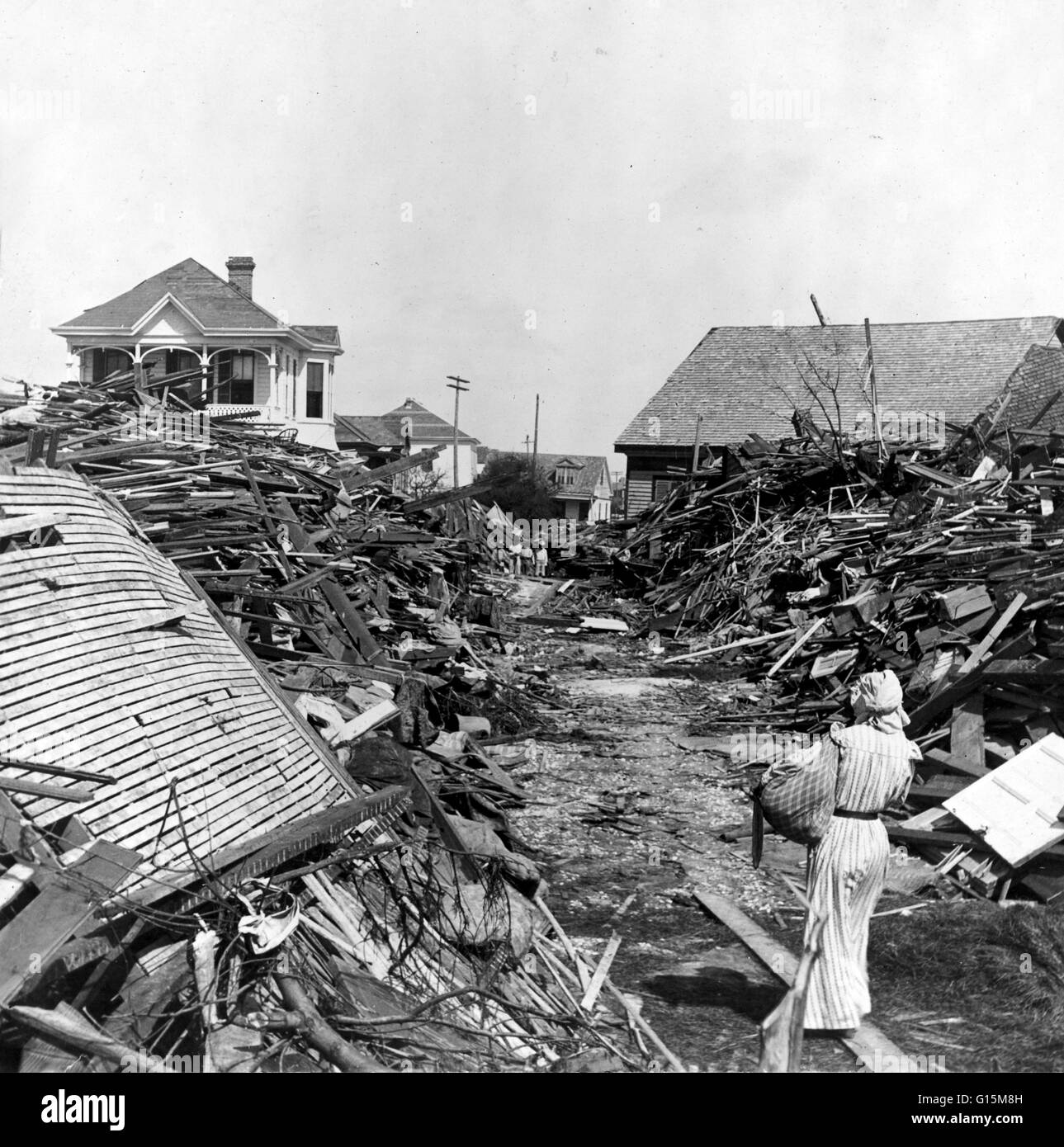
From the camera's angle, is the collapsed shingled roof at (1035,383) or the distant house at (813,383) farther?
the distant house at (813,383)

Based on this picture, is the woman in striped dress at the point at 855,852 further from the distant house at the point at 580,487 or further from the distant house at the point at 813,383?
the distant house at the point at 580,487

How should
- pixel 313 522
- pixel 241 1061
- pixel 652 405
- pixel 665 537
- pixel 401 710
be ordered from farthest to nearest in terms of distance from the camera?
1. pixel 652 405
2. pixel 665 537
3. pixel 313 522
4. pixel 401 710
5. pixel 241 1061

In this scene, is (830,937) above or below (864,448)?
below

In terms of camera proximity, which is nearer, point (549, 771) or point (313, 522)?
point (549, 771)

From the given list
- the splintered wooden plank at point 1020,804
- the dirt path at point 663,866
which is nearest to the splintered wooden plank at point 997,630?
the splintered wooden plank at point 1020,804

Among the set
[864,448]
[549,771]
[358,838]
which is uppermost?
[864,448]

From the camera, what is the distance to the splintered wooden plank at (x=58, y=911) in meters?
3.66

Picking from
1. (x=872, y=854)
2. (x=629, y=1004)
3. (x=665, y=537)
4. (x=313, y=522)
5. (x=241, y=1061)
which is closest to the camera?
(x=241, y=1061)

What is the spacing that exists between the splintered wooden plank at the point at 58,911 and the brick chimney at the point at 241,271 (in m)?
31.0

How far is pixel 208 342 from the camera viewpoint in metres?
30.4

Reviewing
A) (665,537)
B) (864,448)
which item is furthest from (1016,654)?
(665,537)

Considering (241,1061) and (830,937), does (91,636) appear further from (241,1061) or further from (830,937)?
(830,937)

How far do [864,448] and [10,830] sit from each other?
17.9 meters

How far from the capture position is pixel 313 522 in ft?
44.1
